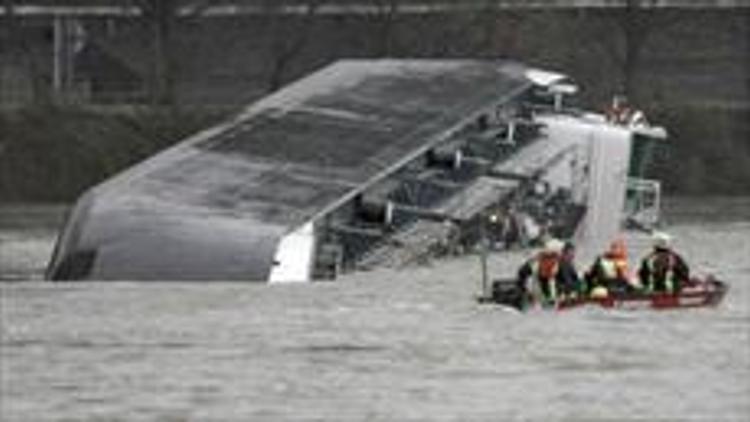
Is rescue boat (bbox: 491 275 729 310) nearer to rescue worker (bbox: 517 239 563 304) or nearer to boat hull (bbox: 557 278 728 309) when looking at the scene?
boat hull (bbox: 557 278 728 309)

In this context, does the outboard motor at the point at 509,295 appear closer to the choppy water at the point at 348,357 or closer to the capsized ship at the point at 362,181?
the choppy water at the point at 348,357

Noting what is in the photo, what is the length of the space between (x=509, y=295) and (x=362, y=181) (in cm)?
1218

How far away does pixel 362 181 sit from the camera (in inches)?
2244

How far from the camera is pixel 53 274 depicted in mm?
52156

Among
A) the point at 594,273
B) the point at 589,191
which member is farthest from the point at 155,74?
the point at 594,273

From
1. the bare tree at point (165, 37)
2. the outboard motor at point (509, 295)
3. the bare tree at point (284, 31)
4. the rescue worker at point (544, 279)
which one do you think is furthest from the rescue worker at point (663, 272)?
the bare tree at point (284, 31)

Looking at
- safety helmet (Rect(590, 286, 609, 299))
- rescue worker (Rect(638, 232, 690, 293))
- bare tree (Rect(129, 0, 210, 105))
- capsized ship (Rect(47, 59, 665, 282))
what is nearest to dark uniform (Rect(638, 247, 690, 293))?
rescue worker (Rect(638, 232, 690, 293))

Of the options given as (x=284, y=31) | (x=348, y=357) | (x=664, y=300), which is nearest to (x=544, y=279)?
(x=664, y=300)

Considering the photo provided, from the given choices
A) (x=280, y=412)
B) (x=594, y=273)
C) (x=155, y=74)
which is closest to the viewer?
(x=280, y=412)

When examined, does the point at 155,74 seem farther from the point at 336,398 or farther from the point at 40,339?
the point at 336,398

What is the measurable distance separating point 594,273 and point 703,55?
194 ft

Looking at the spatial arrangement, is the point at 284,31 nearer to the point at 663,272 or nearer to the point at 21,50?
the point at 21,50

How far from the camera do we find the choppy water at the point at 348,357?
30.0 metres

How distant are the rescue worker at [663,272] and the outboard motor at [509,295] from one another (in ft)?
8.99
